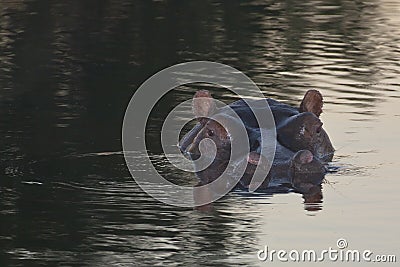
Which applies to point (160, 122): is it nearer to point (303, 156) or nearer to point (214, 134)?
point (214, 134)

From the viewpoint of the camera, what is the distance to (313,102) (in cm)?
1042

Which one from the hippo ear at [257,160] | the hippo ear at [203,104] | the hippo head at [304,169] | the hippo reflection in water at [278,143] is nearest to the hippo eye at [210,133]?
the hippo reflection in water at [278,143]

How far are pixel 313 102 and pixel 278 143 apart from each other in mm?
832

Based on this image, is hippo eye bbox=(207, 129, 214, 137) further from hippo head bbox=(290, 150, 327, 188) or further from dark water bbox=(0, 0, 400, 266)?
hippo head bbox=(290, 150, 327, 188)

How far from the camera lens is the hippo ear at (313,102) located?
34.1 ft

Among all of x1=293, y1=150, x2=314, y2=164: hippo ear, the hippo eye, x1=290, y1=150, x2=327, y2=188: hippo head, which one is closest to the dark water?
x1=290, y1=150, x2=327, y2=188: hippo head

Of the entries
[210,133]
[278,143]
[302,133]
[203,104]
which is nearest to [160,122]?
[203,104]

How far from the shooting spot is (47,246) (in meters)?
7.91

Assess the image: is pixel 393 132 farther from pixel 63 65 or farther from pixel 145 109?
pixel 63 65

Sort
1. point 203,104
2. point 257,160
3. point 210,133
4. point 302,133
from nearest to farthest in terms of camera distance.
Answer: point 257,160 < point 302,133 < point 210,133 < point 203,104

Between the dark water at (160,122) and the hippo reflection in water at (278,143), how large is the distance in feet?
0.63

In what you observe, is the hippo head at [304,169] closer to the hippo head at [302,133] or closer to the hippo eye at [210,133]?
the hippo head at [302,133]

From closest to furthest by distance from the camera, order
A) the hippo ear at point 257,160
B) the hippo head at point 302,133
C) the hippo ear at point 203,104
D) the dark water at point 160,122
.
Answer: the dark water at point 160,122 → the hippo ear at point 257,160 → the hippo head at point 302,133 → the hippo ear at point 203,104

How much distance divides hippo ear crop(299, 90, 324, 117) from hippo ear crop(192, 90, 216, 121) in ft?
2.43
